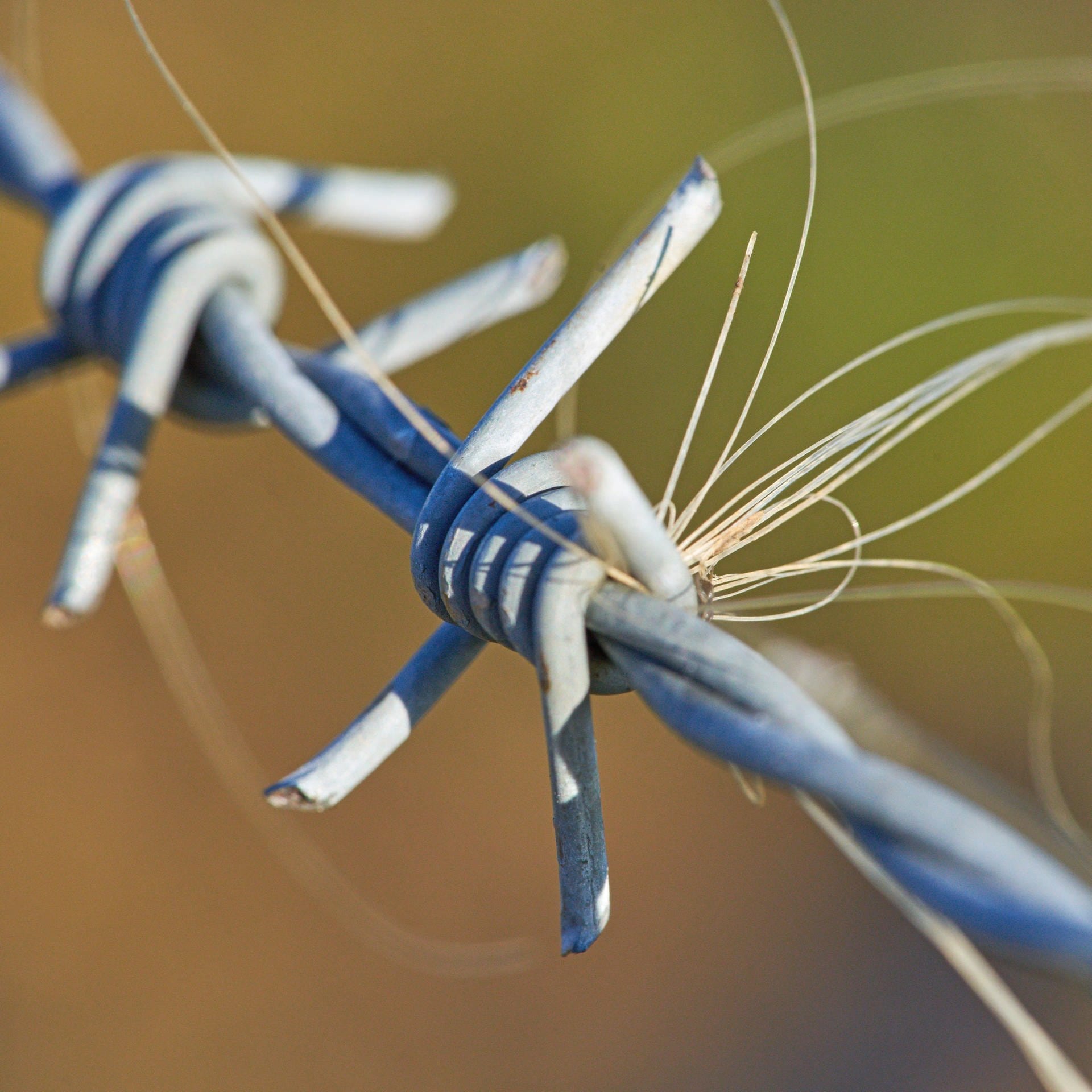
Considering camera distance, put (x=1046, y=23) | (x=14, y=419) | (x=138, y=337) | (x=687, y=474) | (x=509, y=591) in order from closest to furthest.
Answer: (x=509, y=591)
(x=138, y=337)
(x=687, y=474)
(x=14, y=419)
(x=1046, y=23)

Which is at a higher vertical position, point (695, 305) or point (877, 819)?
point (695, 305)

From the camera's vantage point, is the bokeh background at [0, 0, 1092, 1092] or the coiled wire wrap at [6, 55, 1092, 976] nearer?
the coiled wire wrap at [6, 55, 1092, 976]

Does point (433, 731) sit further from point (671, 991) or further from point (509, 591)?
point (509, 591)

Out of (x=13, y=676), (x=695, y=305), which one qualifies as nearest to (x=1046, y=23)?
(x=695, y=305)

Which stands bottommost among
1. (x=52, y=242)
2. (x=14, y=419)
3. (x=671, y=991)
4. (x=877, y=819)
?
(x=671, y=991)

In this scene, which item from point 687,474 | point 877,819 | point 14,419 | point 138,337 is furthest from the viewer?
point 14,419
